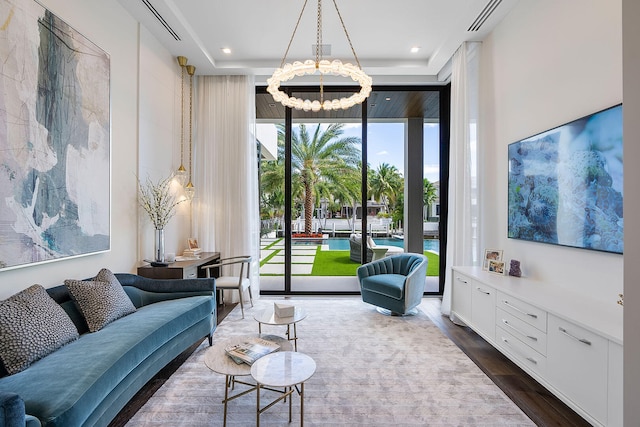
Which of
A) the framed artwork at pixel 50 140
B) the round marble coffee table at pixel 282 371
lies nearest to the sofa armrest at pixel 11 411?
the round marble coffee table at pixel 282 371

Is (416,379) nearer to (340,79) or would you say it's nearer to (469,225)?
(469,225)

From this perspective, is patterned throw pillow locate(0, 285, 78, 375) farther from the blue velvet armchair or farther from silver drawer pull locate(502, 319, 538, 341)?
silver drawer pull locate(502, 319, 538, 341)

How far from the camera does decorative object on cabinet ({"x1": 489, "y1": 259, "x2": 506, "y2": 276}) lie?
311 cm

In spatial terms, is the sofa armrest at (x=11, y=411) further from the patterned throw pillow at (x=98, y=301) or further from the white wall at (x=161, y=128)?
the white wall at (x=161, y=128)

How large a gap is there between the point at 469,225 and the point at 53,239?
4132mm

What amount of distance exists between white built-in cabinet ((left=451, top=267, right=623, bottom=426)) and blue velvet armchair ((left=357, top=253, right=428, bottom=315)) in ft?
2.81

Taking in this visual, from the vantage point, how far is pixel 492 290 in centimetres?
272

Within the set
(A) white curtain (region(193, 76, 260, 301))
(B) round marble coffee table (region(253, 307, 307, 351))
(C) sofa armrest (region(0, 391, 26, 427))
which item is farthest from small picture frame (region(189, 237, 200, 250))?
(C) sofa armrest (region(0, 391, 26, 427))

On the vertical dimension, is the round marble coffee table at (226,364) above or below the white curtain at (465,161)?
below

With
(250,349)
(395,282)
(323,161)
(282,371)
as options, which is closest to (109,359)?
(250,349)

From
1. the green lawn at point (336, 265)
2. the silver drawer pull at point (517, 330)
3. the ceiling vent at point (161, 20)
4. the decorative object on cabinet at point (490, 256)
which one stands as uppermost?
the ceiling vent at point (161, 20)

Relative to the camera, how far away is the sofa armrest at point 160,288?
285cm

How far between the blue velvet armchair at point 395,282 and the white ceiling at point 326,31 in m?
2.72

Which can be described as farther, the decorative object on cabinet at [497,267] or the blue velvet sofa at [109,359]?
the decorative object on cabinet at [497,267]
